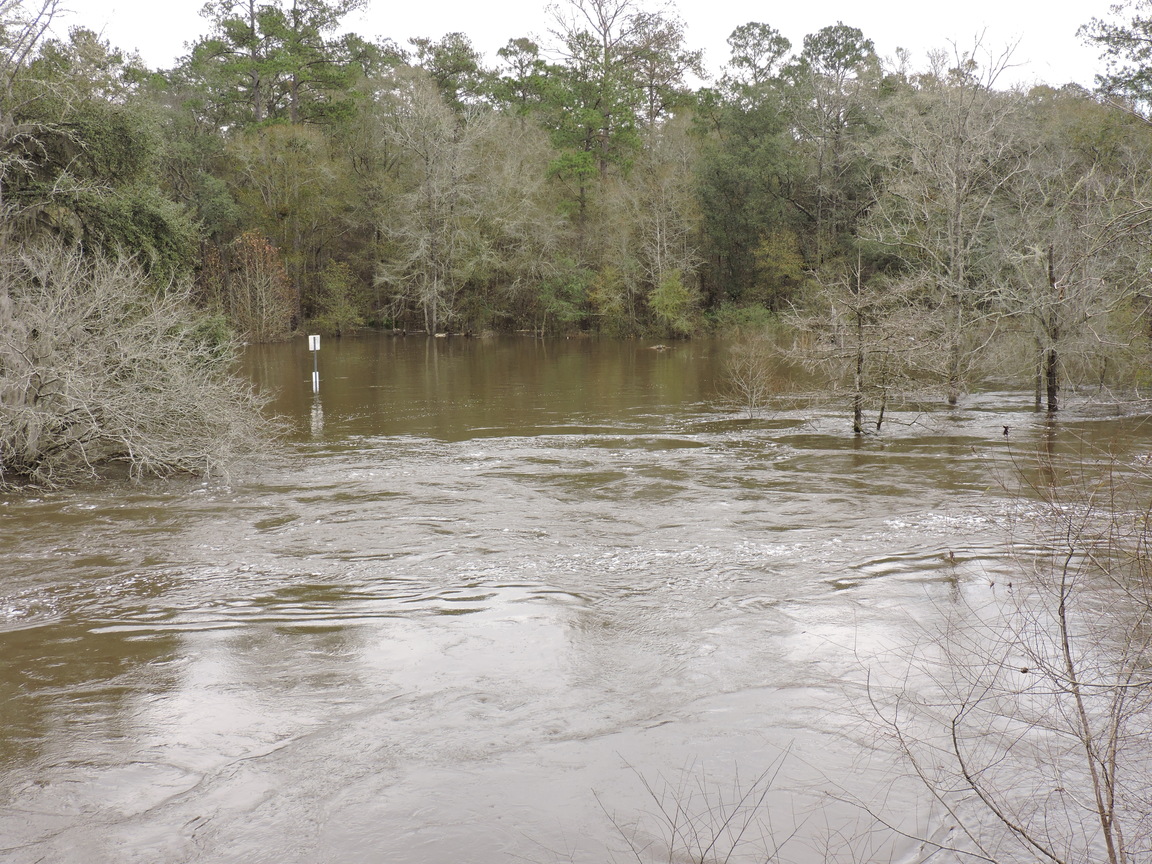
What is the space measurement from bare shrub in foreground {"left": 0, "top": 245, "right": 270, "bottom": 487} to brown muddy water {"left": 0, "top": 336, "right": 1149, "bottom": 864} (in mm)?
891

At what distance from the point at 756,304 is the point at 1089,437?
34010mm

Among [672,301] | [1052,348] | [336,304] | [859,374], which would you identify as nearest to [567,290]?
[672,301]

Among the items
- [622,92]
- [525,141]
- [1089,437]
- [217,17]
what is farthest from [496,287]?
[1089,437]

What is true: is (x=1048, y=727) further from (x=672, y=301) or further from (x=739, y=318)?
(x=739, y=318)

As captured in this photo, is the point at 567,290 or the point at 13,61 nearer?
the point at 13,61

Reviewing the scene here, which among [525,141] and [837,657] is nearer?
[837,657]

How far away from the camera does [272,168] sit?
51531mm

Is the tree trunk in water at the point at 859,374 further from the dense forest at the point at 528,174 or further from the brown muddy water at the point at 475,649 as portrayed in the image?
the dense forest at the point at 528,174

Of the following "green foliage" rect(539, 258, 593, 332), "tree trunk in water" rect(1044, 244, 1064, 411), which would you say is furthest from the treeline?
"tree trunk in water" rect(1044, 244, 1064, 411)

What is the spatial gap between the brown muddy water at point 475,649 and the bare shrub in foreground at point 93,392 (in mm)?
891

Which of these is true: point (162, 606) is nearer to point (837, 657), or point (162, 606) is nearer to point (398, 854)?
point (398, 854)

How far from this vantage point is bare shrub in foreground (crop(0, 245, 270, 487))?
46.5 ft

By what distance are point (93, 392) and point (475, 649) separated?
8.66m

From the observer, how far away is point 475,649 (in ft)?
29.5
